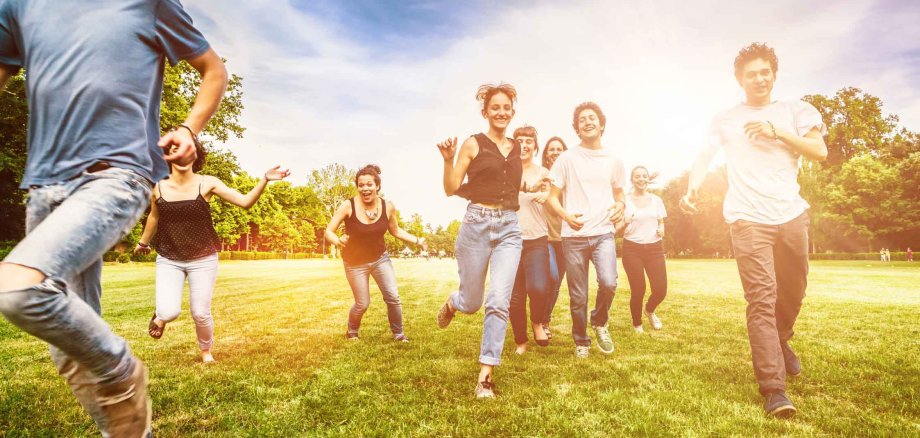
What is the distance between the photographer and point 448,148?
4.26 m

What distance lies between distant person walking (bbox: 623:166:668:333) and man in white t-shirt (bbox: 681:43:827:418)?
3073mm

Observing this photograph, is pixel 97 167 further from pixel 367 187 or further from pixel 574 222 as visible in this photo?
pixel 367 187

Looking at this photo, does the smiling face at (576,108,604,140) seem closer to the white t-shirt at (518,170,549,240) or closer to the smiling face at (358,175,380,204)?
the white t-shirt at (518,170,549,240)

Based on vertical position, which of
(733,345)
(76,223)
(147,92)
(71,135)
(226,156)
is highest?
(226,156)

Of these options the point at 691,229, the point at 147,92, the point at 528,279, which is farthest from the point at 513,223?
the point at 691,229

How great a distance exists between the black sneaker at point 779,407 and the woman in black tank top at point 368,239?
4.32m

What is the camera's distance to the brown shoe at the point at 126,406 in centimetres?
211

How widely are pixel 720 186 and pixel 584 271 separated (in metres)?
62.9

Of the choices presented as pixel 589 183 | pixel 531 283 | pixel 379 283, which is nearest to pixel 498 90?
pixel 589 183

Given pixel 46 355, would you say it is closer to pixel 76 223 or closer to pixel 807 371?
pixel 76 223

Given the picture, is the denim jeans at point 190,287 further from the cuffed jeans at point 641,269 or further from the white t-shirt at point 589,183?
the cuffed jeans at point 641,269

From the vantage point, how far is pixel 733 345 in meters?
6.64

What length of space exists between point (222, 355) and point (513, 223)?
410 cm

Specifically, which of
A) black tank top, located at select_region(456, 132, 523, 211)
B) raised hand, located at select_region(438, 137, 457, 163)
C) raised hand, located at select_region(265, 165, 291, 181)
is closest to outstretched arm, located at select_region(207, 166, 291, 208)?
raised hand, located at select_region(265, 165, 291, 181)
